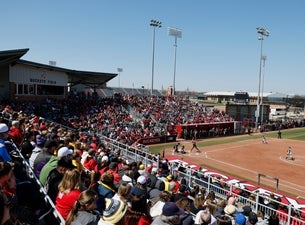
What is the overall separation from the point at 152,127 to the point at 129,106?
760 cm

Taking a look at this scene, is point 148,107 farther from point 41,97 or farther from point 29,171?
point 29,171

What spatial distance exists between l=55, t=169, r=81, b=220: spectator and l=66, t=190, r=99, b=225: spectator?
577 millimetres

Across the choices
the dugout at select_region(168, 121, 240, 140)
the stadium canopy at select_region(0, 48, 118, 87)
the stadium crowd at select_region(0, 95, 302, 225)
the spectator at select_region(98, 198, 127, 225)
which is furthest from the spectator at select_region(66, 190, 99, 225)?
the dugout at select_region(168, 121, 240, 140)

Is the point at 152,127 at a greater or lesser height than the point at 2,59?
lesser

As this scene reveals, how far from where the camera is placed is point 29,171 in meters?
6.14

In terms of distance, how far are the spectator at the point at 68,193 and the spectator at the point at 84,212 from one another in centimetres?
58

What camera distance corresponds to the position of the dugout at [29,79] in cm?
3133

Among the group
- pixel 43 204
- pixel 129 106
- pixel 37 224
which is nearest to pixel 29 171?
pixel 43 204

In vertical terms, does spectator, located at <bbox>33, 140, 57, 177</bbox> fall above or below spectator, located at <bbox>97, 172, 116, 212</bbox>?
above

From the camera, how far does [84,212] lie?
371cm

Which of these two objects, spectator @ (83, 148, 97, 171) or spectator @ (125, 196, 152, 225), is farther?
spectator @ (83, 148, 97, 171)

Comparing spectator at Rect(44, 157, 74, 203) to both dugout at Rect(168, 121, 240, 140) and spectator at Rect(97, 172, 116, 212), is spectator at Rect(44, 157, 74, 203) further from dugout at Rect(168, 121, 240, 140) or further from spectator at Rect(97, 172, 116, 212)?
dugout at Rect(168, 121, 240, 140)

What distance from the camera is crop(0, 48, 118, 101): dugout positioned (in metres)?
31.3

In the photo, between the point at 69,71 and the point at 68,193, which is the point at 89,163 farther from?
the point at 69,71
